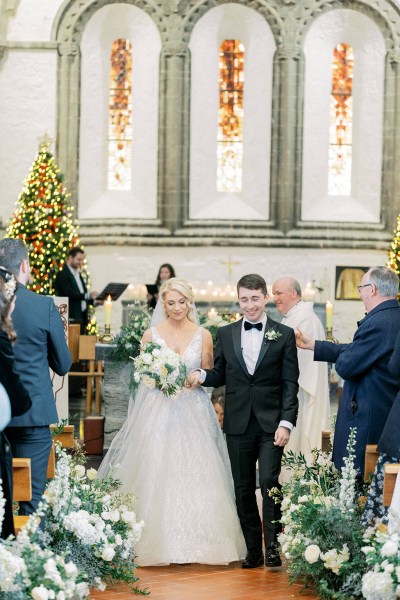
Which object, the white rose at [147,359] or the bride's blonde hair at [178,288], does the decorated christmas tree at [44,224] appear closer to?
the bride's blonde hair at [178,288]

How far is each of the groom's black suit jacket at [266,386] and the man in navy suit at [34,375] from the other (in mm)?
1459

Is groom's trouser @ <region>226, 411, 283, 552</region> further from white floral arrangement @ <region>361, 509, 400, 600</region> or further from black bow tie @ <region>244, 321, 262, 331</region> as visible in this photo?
white floral arrangement @ <region>361, 509, 400, 600</region>

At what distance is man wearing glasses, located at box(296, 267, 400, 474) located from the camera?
648 centimetres

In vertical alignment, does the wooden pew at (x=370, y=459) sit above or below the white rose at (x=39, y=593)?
above

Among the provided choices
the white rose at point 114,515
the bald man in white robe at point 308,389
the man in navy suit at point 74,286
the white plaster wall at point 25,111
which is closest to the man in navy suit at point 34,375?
the white rose at point 114,515

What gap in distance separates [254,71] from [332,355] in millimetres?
12217

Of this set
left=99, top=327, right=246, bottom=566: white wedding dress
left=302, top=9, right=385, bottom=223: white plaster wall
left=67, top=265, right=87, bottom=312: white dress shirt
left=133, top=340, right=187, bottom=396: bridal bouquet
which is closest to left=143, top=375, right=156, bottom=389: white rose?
left=133, top=340, right=187, bottom=396: bridal bouquet

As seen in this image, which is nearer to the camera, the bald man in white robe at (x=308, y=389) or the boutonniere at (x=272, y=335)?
the boutonniere at (x=272, y=335)

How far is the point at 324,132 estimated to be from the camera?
18.5m

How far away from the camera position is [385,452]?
5.85m

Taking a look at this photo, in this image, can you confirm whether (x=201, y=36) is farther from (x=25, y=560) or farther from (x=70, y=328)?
(x=25, y=560)

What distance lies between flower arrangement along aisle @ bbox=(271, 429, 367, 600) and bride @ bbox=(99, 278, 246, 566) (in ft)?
2.14

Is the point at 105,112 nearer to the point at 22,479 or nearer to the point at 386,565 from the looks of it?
the point at 22,479

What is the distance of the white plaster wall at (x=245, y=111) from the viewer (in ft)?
60.2
